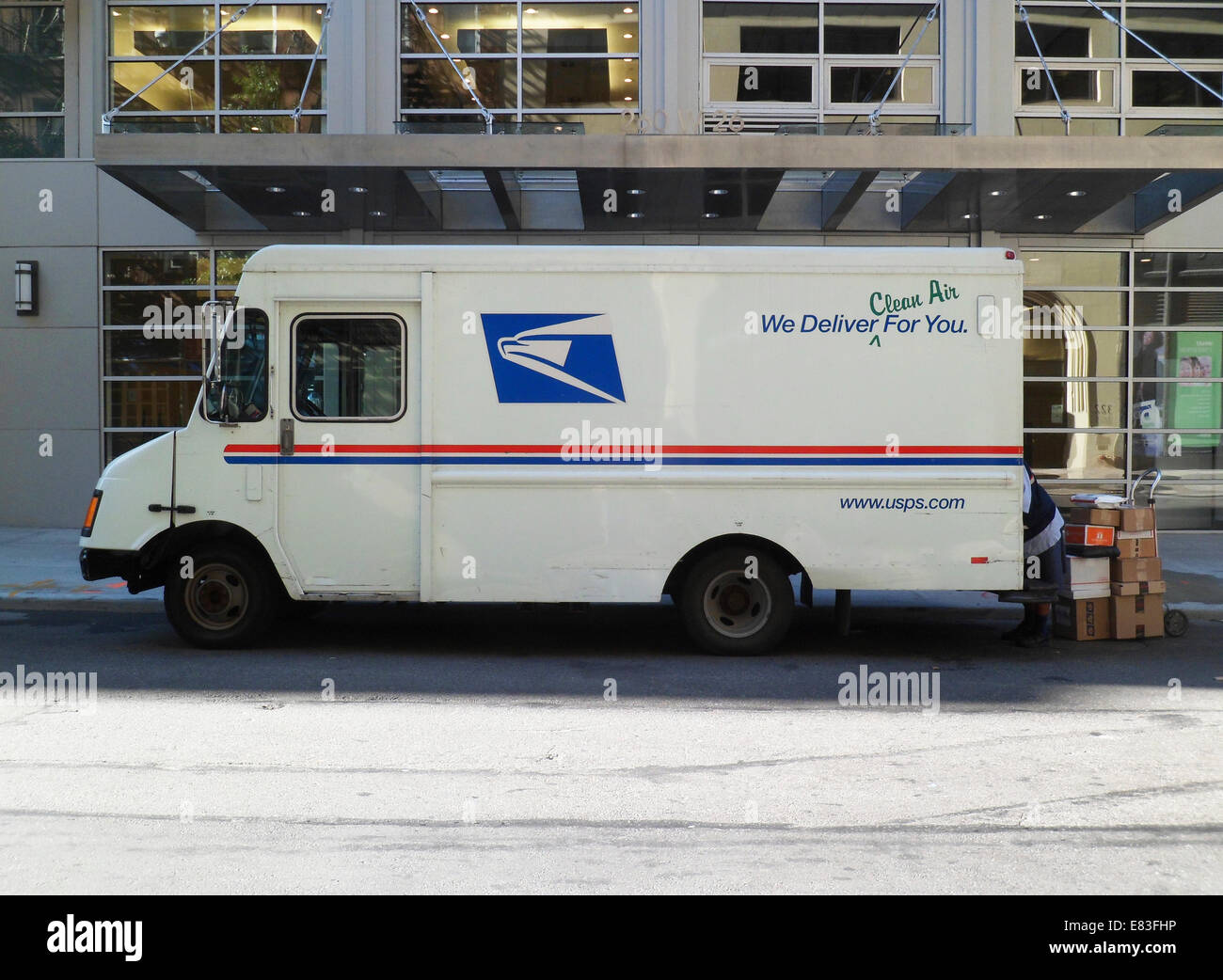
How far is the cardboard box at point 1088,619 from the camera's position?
945 centimetres

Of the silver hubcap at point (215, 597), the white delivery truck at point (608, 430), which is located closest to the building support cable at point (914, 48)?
the white delivery truck at point (608, 430)

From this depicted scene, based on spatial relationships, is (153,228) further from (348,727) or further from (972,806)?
(972,806)

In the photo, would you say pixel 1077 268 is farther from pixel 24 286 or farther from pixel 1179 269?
pixel 24 286

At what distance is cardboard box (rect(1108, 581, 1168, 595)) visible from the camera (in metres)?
9.42

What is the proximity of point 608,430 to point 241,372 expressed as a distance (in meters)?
2.81

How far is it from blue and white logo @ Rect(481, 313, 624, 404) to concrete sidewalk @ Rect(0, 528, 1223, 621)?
3030 mm

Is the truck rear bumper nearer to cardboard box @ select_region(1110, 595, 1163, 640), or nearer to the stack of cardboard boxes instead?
the stack of cardboard boxes

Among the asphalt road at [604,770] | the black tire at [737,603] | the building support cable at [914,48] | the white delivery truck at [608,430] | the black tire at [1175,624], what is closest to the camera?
the asphalt road at [604,770]

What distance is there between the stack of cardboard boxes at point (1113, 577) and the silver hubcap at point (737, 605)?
8.69 ft

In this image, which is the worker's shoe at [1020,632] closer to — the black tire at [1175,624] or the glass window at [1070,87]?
the black tire at [1175,624]

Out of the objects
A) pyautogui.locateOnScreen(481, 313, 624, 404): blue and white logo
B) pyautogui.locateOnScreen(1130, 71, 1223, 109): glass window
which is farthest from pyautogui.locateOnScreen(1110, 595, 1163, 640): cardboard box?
pyautogui.locateOnScreen(1130, 71, 1223, 109): glass window

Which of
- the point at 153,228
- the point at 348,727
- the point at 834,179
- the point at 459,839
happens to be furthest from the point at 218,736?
the point at 153,228

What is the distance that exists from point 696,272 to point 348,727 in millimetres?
4145

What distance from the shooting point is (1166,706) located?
725cm
